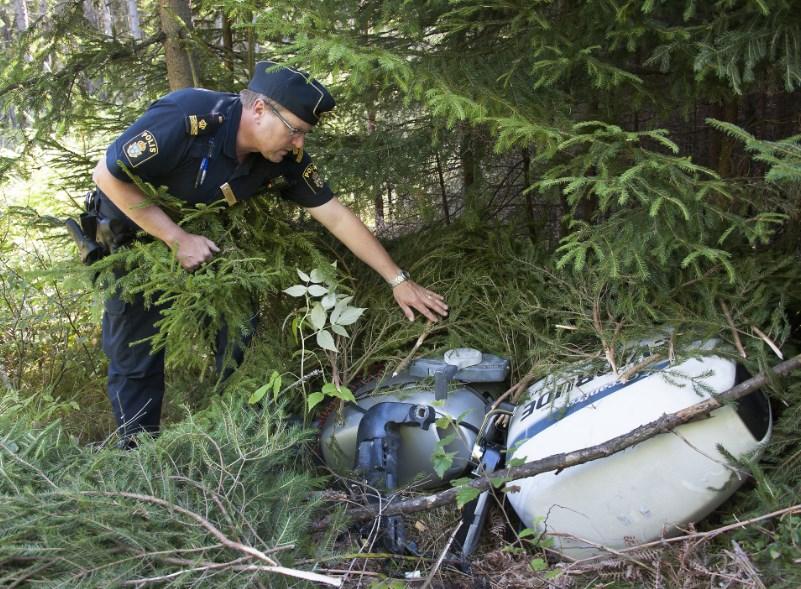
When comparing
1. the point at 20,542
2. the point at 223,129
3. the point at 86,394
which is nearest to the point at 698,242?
the point at 223,129

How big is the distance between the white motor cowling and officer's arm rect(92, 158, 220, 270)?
1624mm

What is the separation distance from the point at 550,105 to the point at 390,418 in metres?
1.59

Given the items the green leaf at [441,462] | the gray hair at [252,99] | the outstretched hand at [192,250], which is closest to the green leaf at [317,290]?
the outstretched hand at [192,250]

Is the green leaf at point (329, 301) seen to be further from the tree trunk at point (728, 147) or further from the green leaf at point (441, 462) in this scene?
the tree trunk at point (728, 147)

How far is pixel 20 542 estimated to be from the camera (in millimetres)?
1839

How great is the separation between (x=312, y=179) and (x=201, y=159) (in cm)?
54

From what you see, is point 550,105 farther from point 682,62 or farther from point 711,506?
point 711,506

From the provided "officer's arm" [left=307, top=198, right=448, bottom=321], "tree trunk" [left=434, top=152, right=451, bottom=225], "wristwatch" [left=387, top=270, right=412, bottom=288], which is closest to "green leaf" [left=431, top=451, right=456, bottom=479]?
"officer's arm" [left=307, top=198, right=448, bottom=321]

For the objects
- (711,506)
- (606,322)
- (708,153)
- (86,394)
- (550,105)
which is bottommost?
(86,394)

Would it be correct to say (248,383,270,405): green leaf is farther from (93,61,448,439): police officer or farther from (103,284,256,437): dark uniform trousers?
(93,61,448,439): police officer

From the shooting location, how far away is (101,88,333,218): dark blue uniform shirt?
8.57 ft

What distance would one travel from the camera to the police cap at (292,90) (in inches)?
104

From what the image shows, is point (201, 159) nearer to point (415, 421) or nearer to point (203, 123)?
point (203, 123)

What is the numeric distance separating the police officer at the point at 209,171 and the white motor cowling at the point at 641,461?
104 cm
